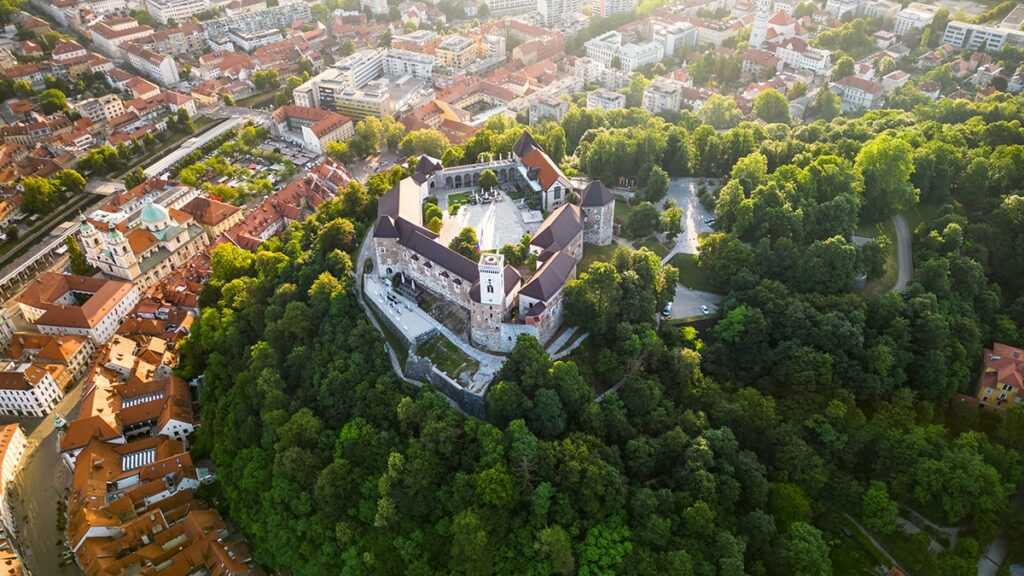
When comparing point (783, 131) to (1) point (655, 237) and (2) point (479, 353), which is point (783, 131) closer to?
(1) point (655, 237)

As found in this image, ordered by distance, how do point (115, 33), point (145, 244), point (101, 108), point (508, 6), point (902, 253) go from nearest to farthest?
point (902, 253), point (145, 244), point (101, 108), point (115, 33), point (508, 6)

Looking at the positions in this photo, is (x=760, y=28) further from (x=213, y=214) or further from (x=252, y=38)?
(x=252, y=38)

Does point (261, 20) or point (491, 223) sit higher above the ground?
point (491, 223)

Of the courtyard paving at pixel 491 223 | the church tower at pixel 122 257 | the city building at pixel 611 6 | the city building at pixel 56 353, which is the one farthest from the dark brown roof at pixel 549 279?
the city building at pixel 611 6

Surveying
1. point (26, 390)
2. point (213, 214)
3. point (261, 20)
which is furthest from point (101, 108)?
point (26, 390)

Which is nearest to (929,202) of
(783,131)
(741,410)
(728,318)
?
(783,131)

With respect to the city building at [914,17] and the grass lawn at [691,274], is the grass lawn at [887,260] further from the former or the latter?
the city building at [914,17]

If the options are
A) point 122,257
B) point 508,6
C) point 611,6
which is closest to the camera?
point 122,257
